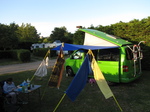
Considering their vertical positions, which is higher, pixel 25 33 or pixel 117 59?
pixel 25 33

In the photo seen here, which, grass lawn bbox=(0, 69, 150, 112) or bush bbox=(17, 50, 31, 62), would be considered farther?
bush bbox=(17, 50, 31, 62)

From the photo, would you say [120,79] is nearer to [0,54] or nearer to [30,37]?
[0,54]

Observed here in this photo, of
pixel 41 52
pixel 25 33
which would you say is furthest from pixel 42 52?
pixel 25 33

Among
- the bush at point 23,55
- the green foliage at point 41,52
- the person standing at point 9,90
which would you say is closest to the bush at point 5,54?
the green foliage at point 41,52

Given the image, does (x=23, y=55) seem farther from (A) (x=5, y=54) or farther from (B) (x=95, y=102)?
(B) (x=95, y=102)

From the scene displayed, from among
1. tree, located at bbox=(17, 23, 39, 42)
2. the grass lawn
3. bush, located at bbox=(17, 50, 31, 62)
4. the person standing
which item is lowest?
the grass lawn

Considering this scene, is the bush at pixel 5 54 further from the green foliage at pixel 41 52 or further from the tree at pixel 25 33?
the tree at pixel 25 33

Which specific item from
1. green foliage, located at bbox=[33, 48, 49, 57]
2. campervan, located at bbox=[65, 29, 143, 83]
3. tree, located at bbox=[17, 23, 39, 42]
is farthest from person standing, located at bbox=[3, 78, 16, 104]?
tree, located at bbox=[17, 23, 39, 42]

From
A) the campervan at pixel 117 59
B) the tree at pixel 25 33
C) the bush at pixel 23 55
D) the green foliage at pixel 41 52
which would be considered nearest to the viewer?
the campervan at pixel 117 59

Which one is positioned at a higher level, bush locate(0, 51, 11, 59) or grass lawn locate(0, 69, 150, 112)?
bush locate(0, 51, 11, 59)

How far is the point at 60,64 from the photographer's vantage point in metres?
4.61

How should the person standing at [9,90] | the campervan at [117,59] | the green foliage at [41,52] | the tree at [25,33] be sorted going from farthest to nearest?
1. the tree at [25,33]
2. the green foliage at [41,52]
3. the campervan at [117,59]
4. the person standing at [9,90]

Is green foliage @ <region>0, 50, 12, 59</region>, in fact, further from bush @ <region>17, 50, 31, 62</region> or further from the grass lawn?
the grass lawn

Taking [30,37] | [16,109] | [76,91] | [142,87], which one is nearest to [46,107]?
[16,109]
